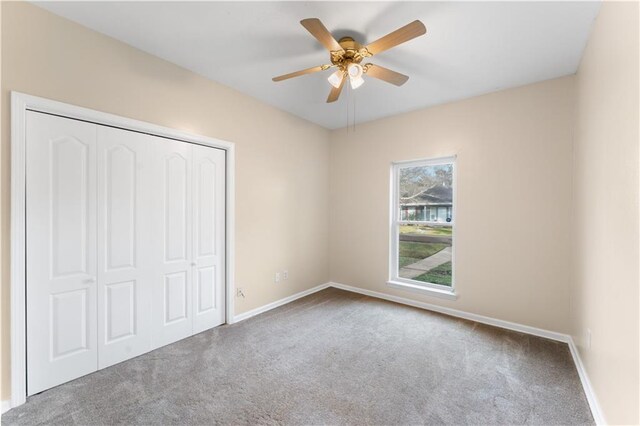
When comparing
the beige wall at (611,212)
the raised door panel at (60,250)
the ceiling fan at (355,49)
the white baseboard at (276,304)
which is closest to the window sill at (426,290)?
the white baseboard at (276,304)

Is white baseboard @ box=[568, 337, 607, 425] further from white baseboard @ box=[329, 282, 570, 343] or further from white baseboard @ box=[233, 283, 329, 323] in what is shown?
white baseboard @ box=[233, 283, 329, 323]

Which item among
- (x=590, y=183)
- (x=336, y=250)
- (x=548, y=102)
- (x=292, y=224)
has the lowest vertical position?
(x=336, y=250)

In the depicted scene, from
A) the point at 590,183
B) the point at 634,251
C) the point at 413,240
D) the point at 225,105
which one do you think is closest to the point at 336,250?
the point at 413,240

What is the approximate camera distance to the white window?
3.62m

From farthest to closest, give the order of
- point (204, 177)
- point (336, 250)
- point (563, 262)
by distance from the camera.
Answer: point (336, 250), point (204, 177), point (563, 262)

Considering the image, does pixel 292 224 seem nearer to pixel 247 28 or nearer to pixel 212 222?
pixel 212 222

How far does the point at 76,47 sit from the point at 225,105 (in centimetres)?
129

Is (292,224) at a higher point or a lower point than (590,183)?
lower

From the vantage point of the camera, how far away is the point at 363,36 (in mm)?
2174

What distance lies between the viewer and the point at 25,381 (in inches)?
74.9

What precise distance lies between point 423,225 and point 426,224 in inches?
1.8

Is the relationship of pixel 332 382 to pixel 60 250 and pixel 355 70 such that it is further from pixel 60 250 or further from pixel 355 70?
pixel 355 70

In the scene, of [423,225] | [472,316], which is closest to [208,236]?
[423,225]

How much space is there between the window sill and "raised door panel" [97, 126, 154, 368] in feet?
9.94
